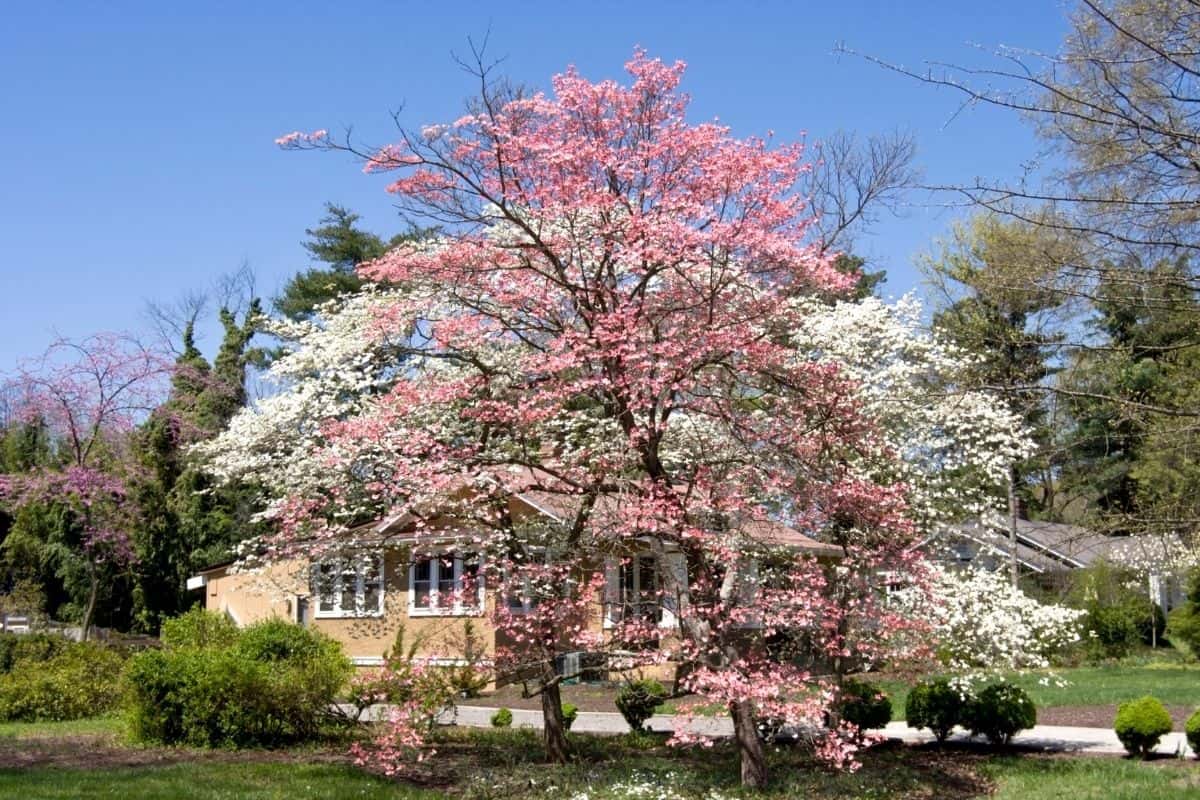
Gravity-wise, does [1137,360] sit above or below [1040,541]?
above

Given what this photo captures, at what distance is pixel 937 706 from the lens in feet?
43.2

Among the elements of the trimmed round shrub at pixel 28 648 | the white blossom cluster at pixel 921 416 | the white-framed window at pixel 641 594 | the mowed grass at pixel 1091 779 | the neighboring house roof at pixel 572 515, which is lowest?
the mowed grass at pixel 1091 779

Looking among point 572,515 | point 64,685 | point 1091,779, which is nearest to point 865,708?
point 1091,779

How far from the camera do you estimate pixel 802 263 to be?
982cm

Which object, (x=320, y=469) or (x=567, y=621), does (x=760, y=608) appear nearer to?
(x=567, y=621)

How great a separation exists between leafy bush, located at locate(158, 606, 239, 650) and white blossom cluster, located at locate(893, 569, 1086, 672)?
357 inches

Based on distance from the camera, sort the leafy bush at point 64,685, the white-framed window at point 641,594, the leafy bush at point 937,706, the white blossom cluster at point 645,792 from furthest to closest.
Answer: the leafy bush at point 64,685 → the leafy bush at point 937,706 → the white-framed window at point 641,594 → the white blossom cluster at point 645,792

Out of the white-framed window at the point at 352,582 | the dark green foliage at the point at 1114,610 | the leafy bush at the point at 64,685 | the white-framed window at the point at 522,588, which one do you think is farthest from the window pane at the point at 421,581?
the dark green foliage at the point at 1114,610

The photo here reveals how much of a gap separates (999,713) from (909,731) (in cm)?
237

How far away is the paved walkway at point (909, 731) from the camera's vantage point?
42.1 ft

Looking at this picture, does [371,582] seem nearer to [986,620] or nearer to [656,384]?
→ [656,384]

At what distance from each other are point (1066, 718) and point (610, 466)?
30.3 ft

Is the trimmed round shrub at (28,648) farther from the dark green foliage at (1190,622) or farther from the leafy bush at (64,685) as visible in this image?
the dark green foliage at (1190,622)

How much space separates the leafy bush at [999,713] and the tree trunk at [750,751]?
4.17 m
